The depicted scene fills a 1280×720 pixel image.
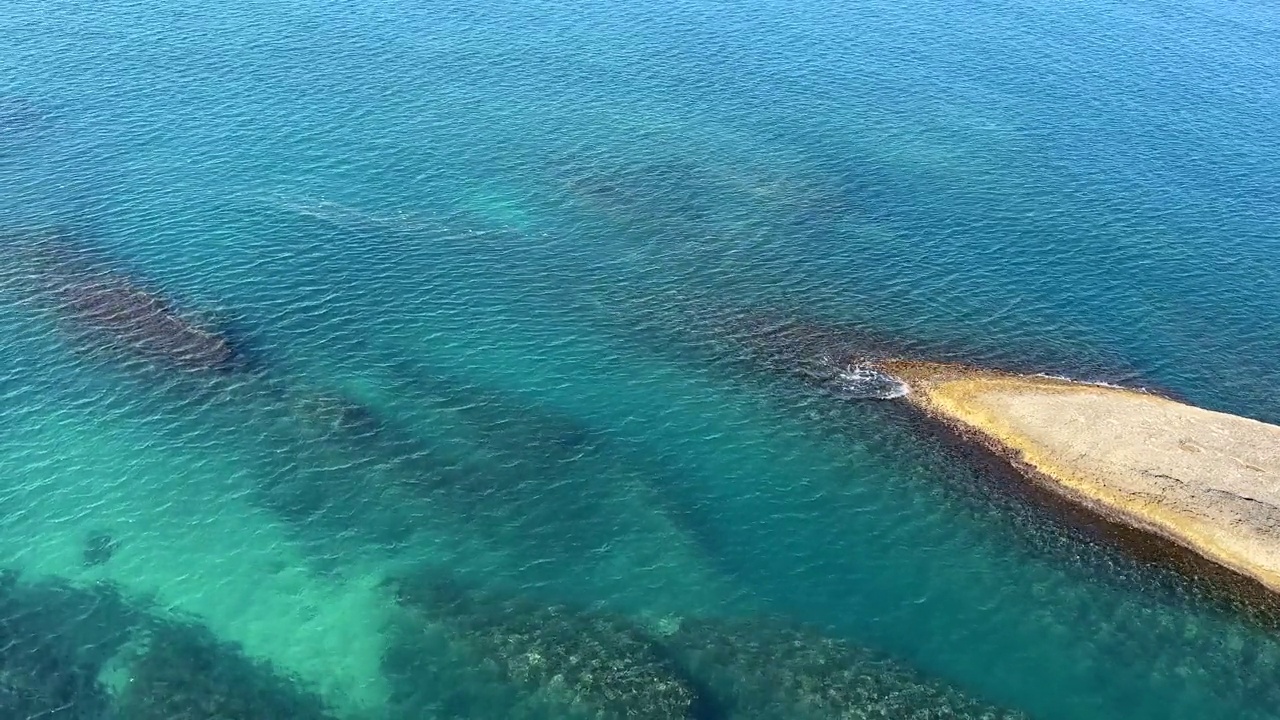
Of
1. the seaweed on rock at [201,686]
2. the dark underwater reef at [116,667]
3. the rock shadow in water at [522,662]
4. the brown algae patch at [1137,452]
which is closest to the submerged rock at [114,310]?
the dark underwater reef at [116,667]

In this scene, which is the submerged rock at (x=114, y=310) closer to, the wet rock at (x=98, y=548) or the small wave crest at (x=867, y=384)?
the wet rock at (x=98, y=548)

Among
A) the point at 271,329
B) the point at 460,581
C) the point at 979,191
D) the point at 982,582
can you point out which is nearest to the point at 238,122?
the point at 271,329

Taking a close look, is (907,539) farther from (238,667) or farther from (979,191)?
(979,191)

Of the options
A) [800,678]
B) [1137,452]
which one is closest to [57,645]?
[800,678]

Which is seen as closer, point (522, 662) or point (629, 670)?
point (629, 670)

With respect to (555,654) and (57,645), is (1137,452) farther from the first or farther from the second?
(57,645)

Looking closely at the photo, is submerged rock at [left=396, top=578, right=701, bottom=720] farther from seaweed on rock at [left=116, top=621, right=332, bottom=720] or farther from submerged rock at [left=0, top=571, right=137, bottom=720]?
submerged rock at [left=0, top=571, right=137, bottom=720]

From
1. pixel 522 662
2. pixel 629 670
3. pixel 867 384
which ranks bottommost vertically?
pixel 629 670
